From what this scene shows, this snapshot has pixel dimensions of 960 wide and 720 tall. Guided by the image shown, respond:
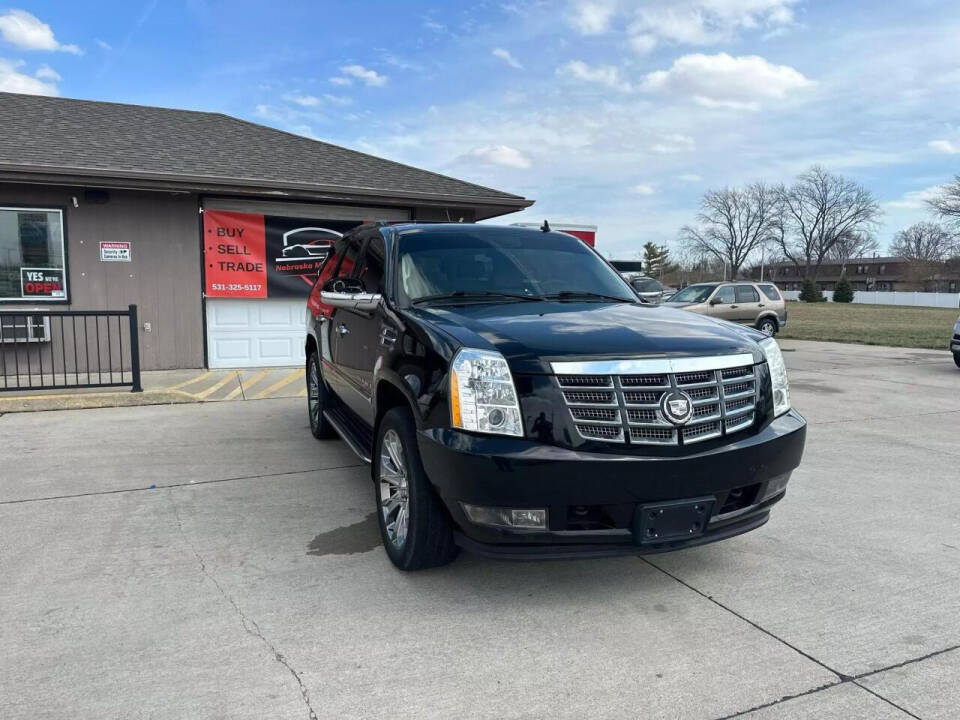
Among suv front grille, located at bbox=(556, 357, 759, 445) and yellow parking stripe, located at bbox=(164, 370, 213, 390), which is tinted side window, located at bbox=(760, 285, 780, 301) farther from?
suv front grille, located at bbox=(556, 357, 759, 445)

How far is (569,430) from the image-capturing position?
281 centimetres

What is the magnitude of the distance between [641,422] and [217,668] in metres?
1.98

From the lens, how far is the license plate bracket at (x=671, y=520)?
9.32ft

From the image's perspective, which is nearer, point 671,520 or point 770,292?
point 671,520

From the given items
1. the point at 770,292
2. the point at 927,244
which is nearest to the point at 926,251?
the point at 927,244

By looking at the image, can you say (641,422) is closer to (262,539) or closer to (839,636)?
(839,636)

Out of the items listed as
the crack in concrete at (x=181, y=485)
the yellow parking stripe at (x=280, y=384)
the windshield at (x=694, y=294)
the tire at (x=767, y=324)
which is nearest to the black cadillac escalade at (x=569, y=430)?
the crack in concrete at (x=181, y=485)

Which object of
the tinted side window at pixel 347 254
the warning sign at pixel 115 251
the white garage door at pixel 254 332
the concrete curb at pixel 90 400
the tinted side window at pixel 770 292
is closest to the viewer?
the tinted side window at pixel 347 254

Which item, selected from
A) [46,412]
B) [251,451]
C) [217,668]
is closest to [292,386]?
[46,412]

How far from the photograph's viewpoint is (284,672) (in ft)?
8.61

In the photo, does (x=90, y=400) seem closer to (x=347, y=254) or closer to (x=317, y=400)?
(x=317, y=400)

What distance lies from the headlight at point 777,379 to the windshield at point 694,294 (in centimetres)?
1647

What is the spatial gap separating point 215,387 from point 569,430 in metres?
7.83

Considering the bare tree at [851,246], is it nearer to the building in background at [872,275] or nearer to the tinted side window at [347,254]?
the building in background at [872,275]
